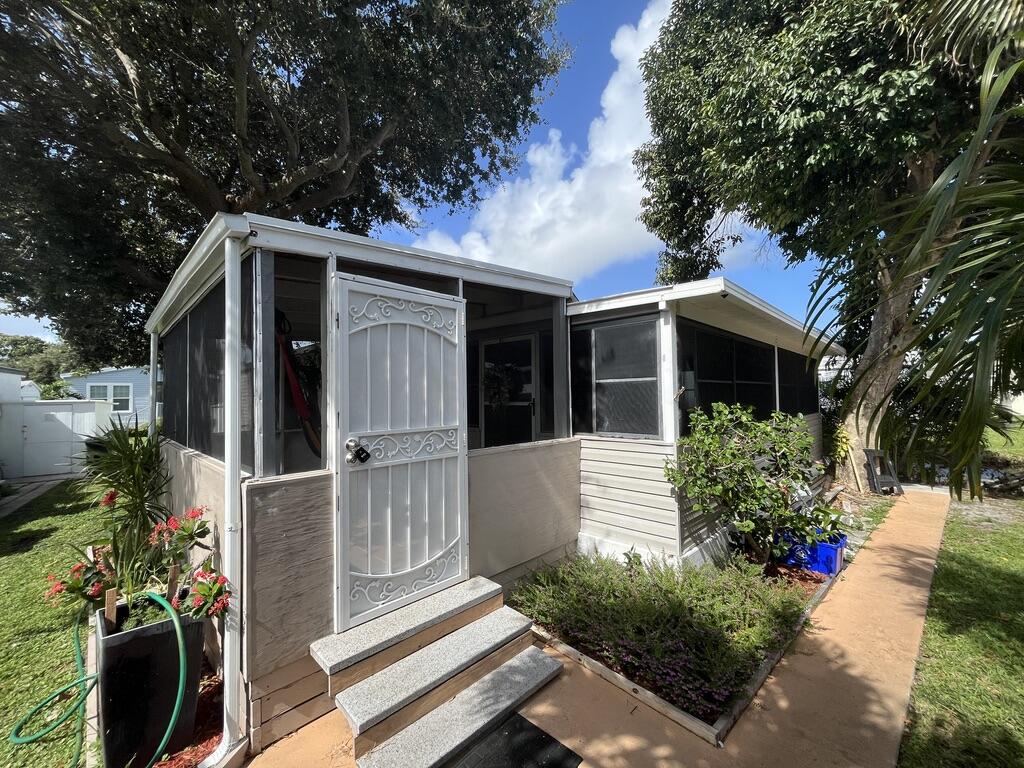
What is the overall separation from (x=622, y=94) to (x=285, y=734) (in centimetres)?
1254

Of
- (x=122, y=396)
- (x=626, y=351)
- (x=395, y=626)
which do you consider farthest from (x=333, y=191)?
(x=122, y=396)

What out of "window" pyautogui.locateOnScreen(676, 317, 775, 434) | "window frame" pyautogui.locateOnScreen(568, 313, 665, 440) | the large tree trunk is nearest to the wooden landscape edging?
"window frame" pyautogui.locateOnScreen(568, 313, 665, 440)

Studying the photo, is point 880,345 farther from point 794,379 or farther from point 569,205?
point 569,205

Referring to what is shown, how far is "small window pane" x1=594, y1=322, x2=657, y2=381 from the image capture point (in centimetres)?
439

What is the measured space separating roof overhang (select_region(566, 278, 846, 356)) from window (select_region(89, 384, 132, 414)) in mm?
21446

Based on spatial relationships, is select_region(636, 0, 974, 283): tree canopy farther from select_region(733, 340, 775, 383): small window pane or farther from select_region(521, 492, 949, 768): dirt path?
select_region(521, 492, 949, 768): dirt path

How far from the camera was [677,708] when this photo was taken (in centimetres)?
257

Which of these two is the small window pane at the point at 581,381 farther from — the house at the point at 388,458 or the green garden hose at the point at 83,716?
the green garden hose at the point at 83,716

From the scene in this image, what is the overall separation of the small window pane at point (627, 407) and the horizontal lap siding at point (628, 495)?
0.15 metres

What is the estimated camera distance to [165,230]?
8883 millimetres

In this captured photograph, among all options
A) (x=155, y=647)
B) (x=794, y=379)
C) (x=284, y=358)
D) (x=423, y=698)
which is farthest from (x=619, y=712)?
(x=794, y=379)

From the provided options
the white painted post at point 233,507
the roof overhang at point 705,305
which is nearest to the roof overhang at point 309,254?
the white painted post at point 233,507

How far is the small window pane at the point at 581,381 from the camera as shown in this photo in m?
4.80

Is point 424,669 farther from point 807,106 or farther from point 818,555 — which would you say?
point 807,106
